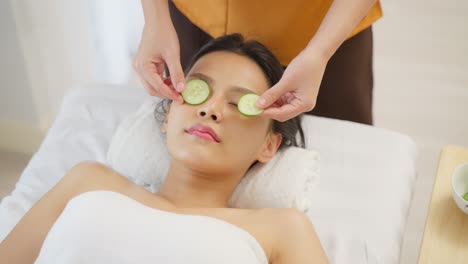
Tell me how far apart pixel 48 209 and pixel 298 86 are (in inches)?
26.3

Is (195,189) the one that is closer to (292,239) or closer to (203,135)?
(203,135)

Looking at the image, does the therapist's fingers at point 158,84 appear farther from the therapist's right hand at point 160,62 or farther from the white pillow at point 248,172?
the white pillow at point 248,172

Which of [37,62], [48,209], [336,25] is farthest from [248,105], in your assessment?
[37,62]

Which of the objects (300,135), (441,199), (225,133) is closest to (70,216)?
(225,133)

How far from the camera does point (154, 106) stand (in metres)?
1.84

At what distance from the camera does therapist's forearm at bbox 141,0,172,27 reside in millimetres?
1572

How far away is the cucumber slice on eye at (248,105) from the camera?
1.50 m

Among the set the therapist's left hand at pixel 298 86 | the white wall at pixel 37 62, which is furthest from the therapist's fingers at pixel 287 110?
the white wall at pixel 37 62

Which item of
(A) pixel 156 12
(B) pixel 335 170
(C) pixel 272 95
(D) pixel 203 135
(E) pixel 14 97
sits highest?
(A) pixel 156 12

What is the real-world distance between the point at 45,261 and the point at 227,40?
749mm

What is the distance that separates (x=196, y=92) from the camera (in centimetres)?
154

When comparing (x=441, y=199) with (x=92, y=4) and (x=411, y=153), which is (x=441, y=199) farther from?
(x=92, y=4)

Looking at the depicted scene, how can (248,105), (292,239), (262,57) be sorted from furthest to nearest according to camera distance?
1. (262,57)
2. (248,105)
3. (292,239)

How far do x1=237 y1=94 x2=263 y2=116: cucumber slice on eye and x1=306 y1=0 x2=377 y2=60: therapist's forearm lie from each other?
185 millimetres
